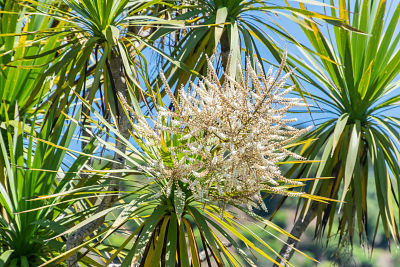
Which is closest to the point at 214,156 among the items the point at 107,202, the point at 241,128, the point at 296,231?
the point at 241,128

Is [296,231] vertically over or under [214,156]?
under

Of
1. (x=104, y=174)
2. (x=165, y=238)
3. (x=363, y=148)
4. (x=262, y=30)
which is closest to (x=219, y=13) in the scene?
(x=262, y=30)

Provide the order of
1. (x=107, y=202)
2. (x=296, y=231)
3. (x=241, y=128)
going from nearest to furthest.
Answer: (x=241, y=128)
(x=107, y=202)
(x=296, y=231)

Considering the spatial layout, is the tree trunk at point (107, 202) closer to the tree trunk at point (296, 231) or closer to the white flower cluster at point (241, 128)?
the white flower cluster at point (241, 128)

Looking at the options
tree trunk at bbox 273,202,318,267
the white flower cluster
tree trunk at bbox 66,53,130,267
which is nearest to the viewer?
the white flower cluster

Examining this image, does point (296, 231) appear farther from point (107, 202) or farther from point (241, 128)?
point (241, 128)

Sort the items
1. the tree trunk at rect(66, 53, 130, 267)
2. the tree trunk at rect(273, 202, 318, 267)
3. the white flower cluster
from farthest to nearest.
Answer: the tree trunk at rect(273, 202, 318, 267) → the tree trunk at rect(66, 53, 130, 267) → the white flower cluster

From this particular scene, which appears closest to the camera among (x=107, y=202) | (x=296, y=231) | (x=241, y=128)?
(x=241, y=128)

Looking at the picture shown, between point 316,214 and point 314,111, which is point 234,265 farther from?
point 314,111

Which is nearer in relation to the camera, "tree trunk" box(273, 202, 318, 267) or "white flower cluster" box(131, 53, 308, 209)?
"white flower cluster" box(131, 53, 308, 209)

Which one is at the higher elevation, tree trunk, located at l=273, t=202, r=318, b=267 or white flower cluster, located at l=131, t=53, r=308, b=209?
white flower cluster, located at l=131, t=53, r=308, b=209

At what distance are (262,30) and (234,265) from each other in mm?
1081

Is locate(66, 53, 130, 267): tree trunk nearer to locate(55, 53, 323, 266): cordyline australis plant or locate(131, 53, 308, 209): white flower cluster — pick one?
locate(55, 53, 323, 266): cordyline australis plant

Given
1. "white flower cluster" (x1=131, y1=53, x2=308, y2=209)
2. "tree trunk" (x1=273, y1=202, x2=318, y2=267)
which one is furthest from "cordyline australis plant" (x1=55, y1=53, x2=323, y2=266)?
"tree trunk" (x1=273, y1=202, x2=318, y2=267)
